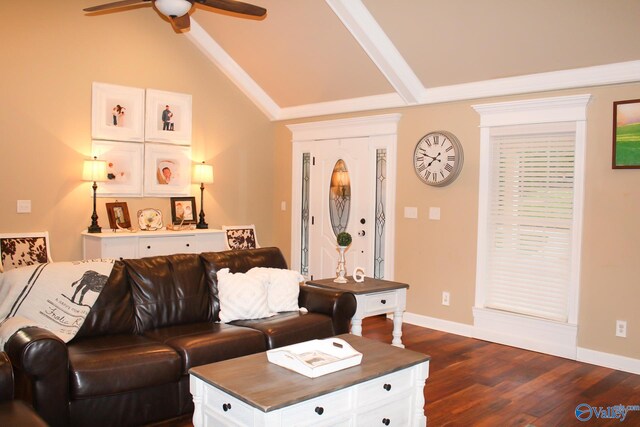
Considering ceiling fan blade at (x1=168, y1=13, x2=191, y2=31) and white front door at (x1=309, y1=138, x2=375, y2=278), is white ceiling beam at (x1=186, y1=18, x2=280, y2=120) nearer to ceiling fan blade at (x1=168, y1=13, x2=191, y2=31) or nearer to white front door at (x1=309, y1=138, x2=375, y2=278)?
white front door at (x1=309, y1=138, x2=375, y2=278)

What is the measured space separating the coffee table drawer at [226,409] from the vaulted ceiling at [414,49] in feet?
11.8

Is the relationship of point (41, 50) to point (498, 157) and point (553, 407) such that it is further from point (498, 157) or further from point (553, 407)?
point (553, 407)

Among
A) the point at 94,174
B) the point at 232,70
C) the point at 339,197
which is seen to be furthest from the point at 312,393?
the point at 232,70

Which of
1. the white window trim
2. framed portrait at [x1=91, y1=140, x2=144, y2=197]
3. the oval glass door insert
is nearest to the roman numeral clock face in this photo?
the white window trim

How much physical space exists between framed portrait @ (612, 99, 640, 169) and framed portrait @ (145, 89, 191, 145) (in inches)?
176

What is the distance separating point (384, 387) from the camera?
269 centimetres

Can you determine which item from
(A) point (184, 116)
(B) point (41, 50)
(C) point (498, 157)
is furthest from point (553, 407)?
(B) point (41, 50)

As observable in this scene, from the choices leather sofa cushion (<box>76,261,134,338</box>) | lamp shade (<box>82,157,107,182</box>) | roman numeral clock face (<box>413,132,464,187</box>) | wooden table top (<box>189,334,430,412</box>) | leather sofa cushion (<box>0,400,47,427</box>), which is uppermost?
roman numeral clock face (<box>413,132,464,187</box>)

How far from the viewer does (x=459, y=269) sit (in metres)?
5.43

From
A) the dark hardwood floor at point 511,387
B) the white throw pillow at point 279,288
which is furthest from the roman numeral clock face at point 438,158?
the white throw pillow at point 279,288

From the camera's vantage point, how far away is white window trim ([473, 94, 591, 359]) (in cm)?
461

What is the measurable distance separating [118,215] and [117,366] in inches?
130

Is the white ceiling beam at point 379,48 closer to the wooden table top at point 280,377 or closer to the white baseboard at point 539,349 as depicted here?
the white baseboard at point 539,349

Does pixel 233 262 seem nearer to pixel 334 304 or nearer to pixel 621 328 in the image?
pixel 334 304
